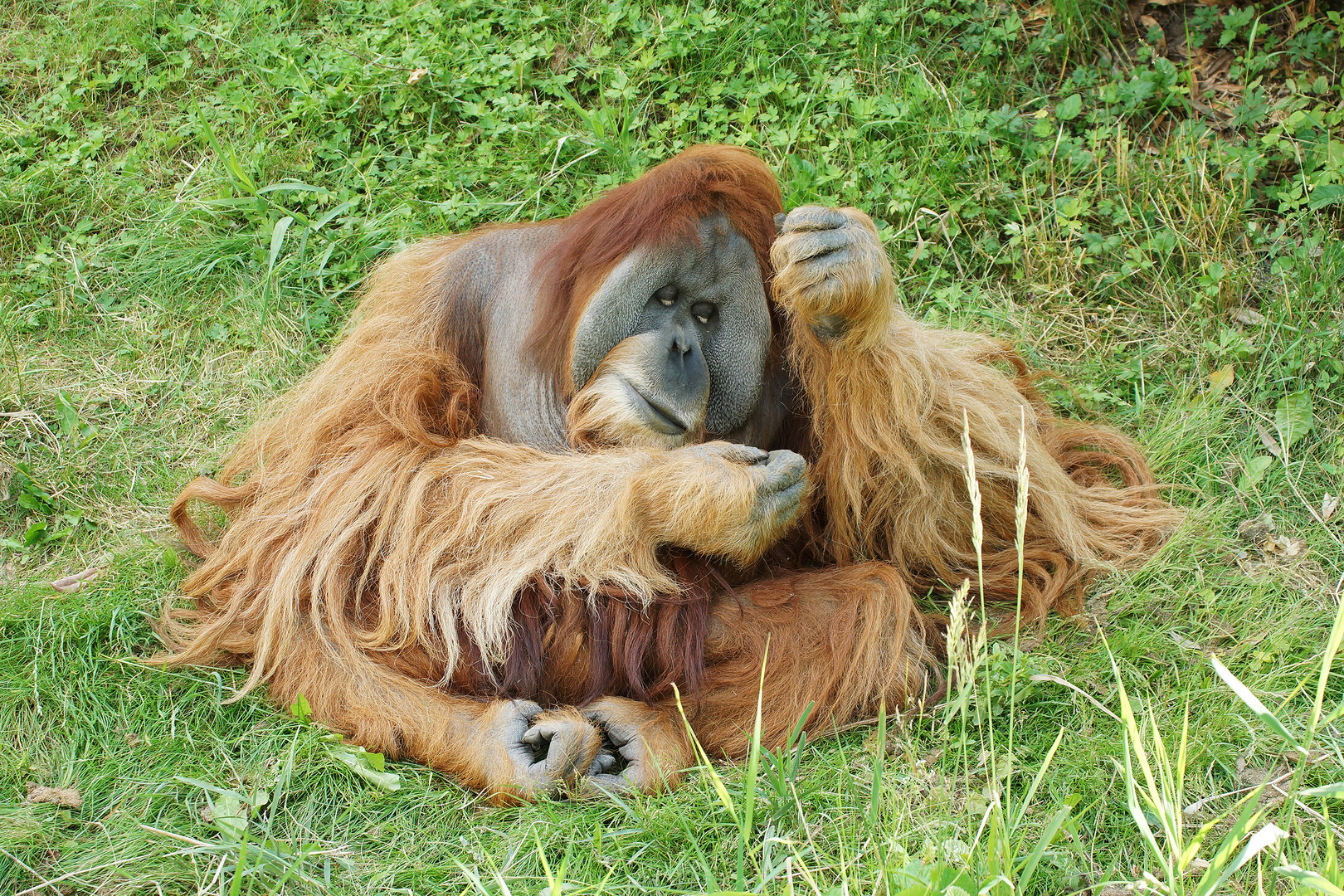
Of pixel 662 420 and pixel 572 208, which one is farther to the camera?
pixel 572 208

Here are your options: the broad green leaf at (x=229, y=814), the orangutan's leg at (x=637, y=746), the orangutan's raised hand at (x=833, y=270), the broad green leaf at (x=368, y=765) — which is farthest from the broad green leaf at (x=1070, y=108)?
the broad green leaf at (x=229, y=814)

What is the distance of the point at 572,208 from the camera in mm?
4180

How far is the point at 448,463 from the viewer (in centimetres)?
282

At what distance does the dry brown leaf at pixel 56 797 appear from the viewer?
2510 millimetres

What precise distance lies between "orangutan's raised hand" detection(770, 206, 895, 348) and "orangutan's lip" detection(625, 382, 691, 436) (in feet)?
1.16

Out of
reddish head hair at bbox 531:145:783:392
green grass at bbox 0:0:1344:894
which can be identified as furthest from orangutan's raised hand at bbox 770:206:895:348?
green grass at bbox 0:0:1344:894

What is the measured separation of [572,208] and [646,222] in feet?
5.00

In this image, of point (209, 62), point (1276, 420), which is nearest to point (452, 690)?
point (1276, 420)

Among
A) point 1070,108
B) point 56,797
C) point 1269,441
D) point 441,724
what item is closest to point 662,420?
point 441,724

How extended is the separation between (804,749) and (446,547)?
2.96ft

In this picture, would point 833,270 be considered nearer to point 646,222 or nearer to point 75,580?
point 646,222

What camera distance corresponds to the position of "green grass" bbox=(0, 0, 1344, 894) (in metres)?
2.38

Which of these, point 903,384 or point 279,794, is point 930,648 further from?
point 279,794

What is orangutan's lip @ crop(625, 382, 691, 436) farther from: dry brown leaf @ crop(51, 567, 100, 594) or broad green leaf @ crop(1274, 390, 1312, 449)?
broad green leaf @ crop(1274, 390, 1312, 449)
